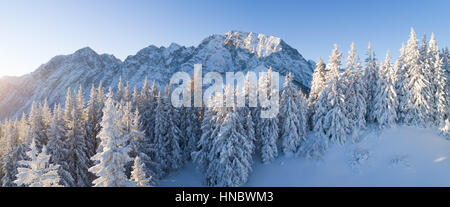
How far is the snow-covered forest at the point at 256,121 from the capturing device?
79.0 ft

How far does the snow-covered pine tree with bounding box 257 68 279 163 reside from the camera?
28344mm

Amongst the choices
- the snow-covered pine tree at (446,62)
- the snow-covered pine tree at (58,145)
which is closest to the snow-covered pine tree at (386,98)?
the snow-covered pine tree at (446,62)

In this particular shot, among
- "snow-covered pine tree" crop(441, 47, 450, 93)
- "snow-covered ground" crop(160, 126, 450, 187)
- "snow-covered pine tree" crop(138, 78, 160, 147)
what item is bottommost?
"snow-covered ground" crop(160, 126, 450, 187)

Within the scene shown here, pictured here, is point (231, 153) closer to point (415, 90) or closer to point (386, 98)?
point (386, 98)

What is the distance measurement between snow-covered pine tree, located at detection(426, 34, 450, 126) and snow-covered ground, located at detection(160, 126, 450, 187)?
225cm

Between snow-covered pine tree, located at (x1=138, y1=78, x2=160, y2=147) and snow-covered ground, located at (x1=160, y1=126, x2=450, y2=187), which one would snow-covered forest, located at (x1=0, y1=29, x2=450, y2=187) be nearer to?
snow-covered pine tree, located at (x1=138, y1=78, x2=160, y2=147)

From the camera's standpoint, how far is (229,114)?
78.6ft

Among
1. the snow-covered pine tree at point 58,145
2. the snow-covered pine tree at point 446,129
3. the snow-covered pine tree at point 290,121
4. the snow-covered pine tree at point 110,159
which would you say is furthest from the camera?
the snow-covered pine tree at point 290,121

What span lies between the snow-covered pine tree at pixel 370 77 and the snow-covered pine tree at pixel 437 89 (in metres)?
5.84

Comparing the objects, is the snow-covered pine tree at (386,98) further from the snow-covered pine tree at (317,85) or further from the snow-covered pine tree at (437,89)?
the snow-covered pine tree at (317,85)

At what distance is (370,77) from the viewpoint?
31797mm

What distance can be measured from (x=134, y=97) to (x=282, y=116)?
74.9 ft

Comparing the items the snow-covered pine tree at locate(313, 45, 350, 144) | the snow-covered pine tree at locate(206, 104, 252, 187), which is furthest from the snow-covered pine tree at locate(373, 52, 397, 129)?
the snow-covered pine tree at locate(206, 104, 252, 187)
